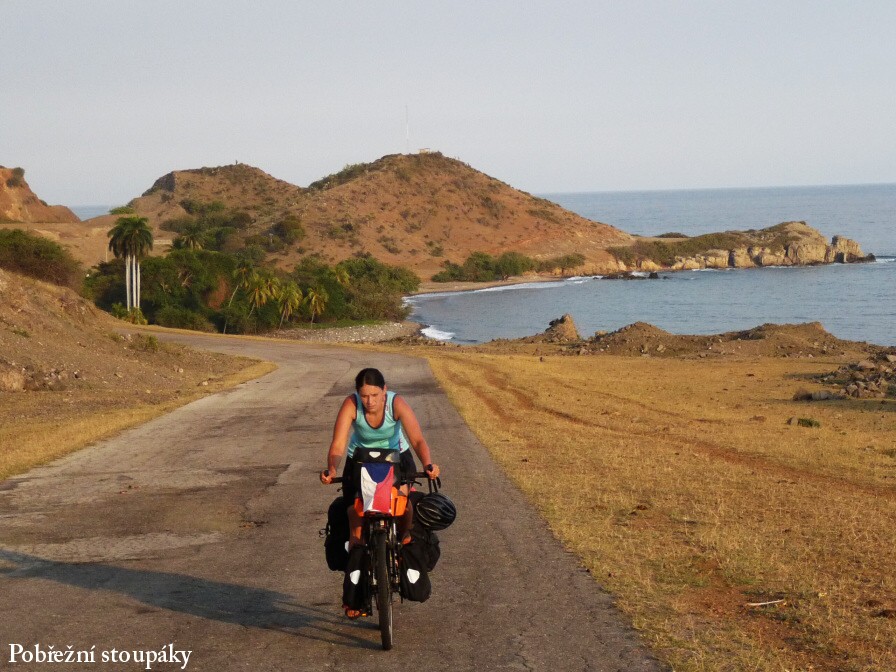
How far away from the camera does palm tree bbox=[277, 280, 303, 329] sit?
93.6m

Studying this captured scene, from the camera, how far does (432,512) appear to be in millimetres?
7230

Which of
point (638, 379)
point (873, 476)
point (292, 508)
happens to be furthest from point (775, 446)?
point (638, 379)

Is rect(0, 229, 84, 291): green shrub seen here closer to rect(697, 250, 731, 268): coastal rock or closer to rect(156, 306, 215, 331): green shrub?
rect(156, 306, 215, 331): green shrub

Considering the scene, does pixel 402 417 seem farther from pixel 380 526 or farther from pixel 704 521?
pixel 704 521

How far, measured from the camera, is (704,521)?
1180 cm

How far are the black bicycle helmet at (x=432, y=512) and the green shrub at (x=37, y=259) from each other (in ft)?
214

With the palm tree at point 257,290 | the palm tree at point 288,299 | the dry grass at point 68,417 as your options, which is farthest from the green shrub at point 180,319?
the dry grass at point 68,417

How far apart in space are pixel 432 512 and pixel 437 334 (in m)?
85.8

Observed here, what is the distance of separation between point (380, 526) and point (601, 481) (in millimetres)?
8052

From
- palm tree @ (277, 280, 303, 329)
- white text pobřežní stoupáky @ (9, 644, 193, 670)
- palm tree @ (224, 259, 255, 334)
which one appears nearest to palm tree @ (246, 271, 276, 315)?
palm tree @ (224, 259, 255, 334)

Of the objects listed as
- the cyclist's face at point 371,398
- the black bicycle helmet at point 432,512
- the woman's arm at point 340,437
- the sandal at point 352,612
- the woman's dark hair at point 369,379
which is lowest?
the sandal at point 352,612

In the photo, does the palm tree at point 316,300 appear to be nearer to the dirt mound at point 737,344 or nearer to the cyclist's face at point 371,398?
the dirt mound at point 737,344

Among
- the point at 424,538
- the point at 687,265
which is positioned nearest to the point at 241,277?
the point at 424,538

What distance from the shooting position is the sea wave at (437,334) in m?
89.8
